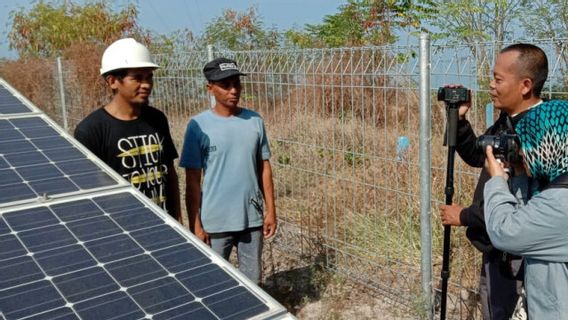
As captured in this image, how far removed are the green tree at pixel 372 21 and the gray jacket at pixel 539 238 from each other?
8.45m

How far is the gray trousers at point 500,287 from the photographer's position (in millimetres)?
2617

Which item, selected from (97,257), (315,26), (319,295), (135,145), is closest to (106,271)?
(97,257)

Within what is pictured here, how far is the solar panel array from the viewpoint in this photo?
5.15 ft

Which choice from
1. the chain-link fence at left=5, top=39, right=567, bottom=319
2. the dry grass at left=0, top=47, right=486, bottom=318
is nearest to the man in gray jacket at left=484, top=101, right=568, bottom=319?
the chain-link fence at left=5, top=39, right=567, bottom=319

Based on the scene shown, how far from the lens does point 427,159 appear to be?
3.48m

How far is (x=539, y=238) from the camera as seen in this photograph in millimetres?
1979

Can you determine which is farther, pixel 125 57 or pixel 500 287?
pixel 125 57

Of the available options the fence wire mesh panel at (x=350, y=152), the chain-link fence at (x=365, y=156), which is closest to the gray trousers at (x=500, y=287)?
the chain-link fence at (x=365, y=156)

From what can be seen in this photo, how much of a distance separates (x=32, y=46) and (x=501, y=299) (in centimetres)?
1581

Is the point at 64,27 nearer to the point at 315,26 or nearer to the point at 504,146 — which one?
the point at 315,26

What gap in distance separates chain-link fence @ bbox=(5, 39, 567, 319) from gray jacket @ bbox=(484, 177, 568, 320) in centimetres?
129

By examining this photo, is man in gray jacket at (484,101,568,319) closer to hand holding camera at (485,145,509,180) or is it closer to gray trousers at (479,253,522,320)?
hand holding camera at (485,145,509,180)

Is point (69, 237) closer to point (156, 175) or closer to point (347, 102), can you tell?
point (156, 175)

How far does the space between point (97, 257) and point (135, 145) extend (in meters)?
1.30
